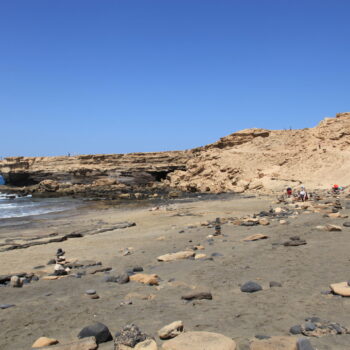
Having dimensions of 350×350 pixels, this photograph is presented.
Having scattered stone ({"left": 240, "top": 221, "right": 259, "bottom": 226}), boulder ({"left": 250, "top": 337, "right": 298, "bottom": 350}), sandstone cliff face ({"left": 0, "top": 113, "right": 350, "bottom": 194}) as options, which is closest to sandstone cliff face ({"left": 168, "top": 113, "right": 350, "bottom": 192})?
sandstone cliff face ({"left": 0, "top": 113, "right": 350, "bottom": 194})

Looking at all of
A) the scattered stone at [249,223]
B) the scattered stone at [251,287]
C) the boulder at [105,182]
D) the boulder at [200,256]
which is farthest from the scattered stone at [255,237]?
the boulder at [105,182]

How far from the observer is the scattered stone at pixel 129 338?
2928 mm

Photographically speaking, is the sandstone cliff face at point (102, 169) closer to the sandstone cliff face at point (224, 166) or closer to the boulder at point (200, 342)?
the sandstone cliff face at point (224, 166)

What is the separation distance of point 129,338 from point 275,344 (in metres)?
1.16

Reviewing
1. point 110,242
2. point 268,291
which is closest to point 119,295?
point 268,291

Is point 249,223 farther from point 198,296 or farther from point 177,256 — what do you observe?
point 198,296

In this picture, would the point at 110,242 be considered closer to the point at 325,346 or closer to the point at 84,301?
the point at 84,301

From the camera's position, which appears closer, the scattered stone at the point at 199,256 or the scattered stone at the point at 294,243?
the scattered stone at the point at 199,256

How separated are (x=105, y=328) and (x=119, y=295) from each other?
1.29 meters

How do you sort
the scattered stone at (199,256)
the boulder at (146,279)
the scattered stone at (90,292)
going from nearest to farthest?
the scattered stone at (90,292) → the boulder at (146,279) → the scattered stone at (199,256)

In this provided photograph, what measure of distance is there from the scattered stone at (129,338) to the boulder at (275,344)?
0.90 meters

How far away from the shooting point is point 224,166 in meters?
35.0

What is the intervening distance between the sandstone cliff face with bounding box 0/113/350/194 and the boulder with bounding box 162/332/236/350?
23.1 m

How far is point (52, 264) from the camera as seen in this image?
721 cm
